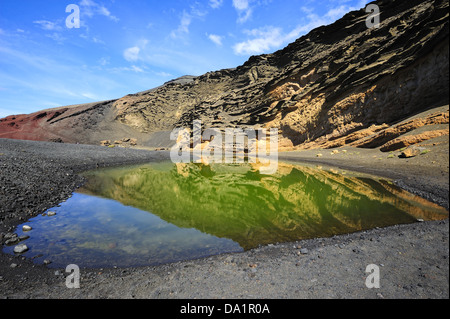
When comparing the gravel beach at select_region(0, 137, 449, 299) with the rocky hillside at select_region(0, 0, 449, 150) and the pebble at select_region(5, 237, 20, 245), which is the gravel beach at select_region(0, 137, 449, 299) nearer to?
the pebble at select_region(5, 237, 20, 245)

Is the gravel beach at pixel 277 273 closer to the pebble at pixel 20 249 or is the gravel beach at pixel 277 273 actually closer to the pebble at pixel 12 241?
the pebble at pixel 12 241

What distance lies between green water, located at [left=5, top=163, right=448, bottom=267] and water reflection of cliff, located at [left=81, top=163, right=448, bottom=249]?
38 mm

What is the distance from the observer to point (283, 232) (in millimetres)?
6957

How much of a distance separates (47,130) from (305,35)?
76026mm

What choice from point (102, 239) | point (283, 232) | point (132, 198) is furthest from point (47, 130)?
point (283, 232)

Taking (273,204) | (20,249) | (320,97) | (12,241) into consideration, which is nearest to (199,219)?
(273,204)

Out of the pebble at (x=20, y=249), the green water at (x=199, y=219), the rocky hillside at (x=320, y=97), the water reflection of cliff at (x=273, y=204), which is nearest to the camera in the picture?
the pebble at (x=20, y=249)

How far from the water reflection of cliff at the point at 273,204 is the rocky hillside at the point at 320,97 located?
391cm

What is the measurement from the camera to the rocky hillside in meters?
18.9

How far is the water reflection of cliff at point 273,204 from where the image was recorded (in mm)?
7090

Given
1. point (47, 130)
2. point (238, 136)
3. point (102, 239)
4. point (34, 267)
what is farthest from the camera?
point (47, 130)

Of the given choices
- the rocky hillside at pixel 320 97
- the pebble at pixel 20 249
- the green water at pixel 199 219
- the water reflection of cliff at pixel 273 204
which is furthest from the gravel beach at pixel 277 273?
the rocky hillside at pixel 320 97

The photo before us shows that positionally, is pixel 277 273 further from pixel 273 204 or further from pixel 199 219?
pixel 273 204
